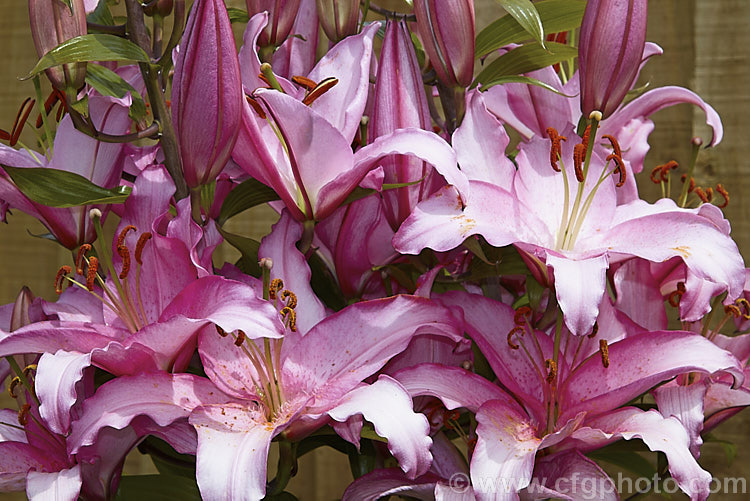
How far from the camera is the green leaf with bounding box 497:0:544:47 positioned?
49 cm

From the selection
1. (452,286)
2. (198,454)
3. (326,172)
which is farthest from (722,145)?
(198,454)

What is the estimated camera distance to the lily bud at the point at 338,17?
1.80 feet

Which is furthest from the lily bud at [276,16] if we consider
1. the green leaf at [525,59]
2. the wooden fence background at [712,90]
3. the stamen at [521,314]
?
the wooden fence background at [712,90]

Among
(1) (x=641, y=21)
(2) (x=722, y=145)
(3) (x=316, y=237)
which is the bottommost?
(2) (x=722, y=145)

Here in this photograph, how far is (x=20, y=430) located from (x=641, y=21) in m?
0.44

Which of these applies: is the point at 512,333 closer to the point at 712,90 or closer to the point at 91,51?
the point at 91,51

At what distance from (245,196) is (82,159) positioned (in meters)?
0.11

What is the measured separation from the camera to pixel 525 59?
555 mm

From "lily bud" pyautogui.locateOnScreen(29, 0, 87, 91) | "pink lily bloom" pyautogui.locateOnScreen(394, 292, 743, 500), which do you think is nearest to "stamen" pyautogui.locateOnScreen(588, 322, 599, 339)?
"pink lily bloom" pyautogui.locateOnScreen(394, 292, 743, 500)

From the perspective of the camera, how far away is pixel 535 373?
512mm

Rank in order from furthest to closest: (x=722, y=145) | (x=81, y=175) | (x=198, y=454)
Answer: (x=722, y=145) → (x=81, y=175) → (x=198, y=454)

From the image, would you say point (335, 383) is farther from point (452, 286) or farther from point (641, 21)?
point (641, 21)

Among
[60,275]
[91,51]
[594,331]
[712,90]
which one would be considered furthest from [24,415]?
[712,90]

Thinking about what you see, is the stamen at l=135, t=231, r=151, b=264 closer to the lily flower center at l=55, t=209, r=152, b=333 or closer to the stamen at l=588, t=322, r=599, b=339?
the lily flower center at l=55, t=209, r=152, b=333
